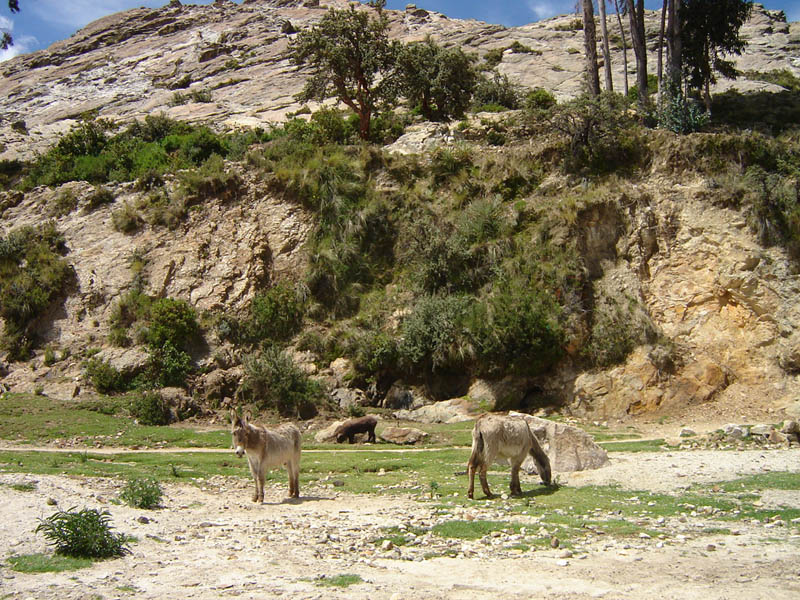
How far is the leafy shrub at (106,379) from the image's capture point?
28.5m

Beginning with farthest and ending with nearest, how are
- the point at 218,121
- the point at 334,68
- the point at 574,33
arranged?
1. the point at 574,33
2. the point at 218,121
3. the point at 334,68

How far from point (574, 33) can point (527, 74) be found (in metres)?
15.9

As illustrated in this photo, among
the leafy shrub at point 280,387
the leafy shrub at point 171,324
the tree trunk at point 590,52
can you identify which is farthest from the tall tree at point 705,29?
the leafy shrub at point 171,324

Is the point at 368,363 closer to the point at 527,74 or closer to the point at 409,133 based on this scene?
the point at 409,133

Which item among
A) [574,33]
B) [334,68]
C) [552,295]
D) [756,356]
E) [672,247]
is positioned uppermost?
[574,33]

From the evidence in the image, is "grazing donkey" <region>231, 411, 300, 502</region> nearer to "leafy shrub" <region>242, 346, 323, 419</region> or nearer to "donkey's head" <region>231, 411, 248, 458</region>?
"donkey's head" <region>231, 411, 248, 458</region>

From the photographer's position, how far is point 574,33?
69.4 m

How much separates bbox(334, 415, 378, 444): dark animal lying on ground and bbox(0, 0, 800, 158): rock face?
78.2 ft

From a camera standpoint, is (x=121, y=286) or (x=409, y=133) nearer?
(x=121, y=286)

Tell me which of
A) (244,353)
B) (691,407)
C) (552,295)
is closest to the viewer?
(691,407)

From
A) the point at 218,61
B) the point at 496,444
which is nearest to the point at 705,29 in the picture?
the point at 496,444

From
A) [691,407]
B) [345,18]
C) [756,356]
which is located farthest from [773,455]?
[345,18]

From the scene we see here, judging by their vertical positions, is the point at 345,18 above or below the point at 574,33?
below

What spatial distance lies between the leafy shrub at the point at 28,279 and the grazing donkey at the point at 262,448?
24.5 metres
